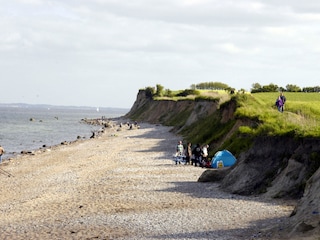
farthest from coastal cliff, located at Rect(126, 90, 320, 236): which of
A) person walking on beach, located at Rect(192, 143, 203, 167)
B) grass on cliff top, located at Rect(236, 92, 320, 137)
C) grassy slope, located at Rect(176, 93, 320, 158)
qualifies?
person walking on beach, located at Rect(192, 143, 203, 167)

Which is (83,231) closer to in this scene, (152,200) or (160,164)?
(152,200)

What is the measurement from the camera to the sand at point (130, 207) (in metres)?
15.1

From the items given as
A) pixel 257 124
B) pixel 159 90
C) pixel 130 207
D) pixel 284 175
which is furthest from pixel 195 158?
pixel 159 90

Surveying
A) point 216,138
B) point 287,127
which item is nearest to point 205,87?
point 216,138

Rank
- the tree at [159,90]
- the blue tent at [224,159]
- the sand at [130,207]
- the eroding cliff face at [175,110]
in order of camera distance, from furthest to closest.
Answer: the tree at [159,90]
the eroding cliff face at [175,110]
the blue tent at [224,159]
the sand at [130,207]

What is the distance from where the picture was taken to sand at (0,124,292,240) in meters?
15.1

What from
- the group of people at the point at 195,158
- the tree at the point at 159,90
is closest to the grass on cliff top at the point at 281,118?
the group of people at the point at 195,158

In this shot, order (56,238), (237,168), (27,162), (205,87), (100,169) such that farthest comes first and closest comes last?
(205,87) → (27,162) → (100,169) → (237,168) → (56,238)

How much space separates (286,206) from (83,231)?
23.7 feet

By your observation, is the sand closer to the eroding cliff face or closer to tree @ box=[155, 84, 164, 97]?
the eroding cliff face

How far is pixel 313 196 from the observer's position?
14.0 meters

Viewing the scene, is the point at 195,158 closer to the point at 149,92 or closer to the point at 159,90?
the point at 159,90

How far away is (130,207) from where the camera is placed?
19000 mm

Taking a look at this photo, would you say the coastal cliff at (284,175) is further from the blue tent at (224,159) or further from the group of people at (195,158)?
the group of people at (195,158)
